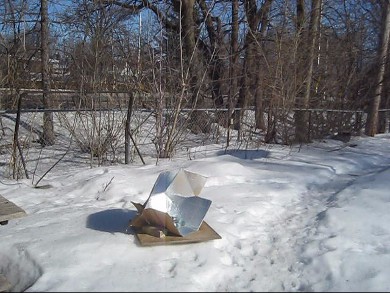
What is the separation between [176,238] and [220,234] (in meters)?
0.50

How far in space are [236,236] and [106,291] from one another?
1648mm

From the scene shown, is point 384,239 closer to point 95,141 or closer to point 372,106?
point 95,141

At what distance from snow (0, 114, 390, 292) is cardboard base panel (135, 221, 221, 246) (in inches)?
1.8

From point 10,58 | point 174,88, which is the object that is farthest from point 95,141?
point 10,58

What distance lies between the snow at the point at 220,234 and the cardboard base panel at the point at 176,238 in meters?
0.05

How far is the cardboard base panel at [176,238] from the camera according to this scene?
11.4 feet

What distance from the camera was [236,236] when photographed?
12.9 feet

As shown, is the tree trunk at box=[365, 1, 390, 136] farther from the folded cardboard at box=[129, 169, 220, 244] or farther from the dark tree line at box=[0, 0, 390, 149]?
the folded cardboard at box=[129, 169, 220, 244]

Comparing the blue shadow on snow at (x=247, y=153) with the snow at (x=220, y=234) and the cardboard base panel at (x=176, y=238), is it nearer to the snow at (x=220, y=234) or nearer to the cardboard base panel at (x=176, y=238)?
the snow at (x=220, y=234)

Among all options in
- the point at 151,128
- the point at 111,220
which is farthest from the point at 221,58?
the point at 111,220

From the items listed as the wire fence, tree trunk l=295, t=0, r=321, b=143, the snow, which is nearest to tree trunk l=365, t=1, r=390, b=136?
the wire fence

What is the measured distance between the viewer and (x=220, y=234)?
152 inches

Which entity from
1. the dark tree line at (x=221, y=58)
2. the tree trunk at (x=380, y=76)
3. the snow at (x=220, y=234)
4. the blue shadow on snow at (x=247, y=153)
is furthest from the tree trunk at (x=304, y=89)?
the snow at (x=220, y=234)

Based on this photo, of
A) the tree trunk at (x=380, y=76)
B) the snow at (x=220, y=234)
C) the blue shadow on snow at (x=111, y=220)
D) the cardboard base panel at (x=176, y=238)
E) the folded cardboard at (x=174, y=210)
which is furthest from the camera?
the tree trunk at (x=380, y=76)
